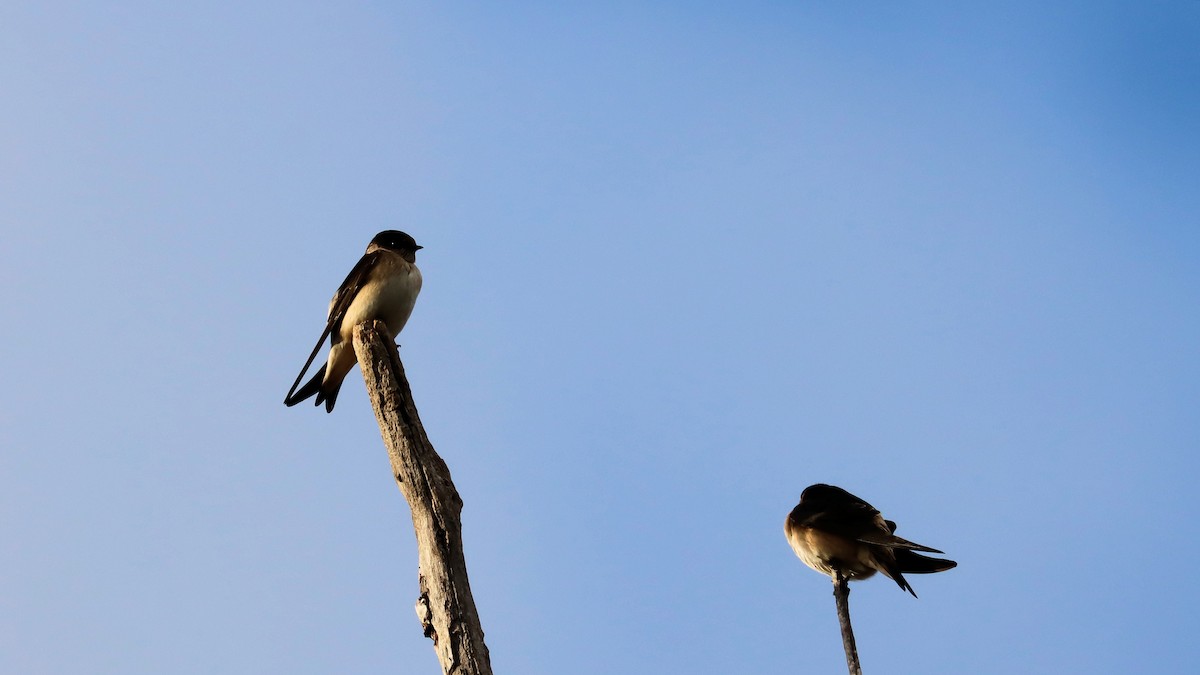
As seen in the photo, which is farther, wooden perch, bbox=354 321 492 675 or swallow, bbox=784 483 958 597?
swallow, bbox=784 483 958 597

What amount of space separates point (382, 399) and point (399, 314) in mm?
1575

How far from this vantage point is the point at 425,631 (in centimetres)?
491

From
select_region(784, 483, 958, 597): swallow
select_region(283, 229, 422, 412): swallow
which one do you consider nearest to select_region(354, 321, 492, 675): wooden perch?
select_region(283, 229, 422, 412): swallow

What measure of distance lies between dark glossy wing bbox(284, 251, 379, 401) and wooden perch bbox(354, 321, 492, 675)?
123cm

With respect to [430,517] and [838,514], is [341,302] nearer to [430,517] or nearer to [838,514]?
[430,517]

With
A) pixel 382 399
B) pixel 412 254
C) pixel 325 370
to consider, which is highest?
pixel 412 254

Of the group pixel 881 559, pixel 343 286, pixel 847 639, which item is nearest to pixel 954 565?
pixel 881 559

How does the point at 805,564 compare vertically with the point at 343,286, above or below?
below

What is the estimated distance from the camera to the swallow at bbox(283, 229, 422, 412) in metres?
6.99

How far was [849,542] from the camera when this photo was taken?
253 inches

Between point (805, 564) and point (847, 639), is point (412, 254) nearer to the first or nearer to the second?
point (805, 564)

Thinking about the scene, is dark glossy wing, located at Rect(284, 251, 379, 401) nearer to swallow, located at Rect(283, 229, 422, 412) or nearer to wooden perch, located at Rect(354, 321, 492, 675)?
swallow, located at Rect(283, 229, 422, 412)

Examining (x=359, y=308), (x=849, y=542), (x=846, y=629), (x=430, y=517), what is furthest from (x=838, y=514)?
(x=359, y=308)

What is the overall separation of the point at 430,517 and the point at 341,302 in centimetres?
257
